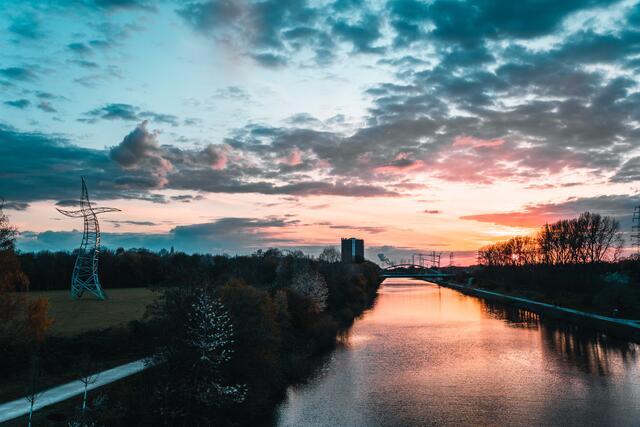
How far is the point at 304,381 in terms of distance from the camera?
104 ft

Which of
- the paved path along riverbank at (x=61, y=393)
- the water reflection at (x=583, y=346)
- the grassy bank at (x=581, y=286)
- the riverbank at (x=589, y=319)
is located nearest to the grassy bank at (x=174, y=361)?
the paved path along riverbank at (x=61, y=393)

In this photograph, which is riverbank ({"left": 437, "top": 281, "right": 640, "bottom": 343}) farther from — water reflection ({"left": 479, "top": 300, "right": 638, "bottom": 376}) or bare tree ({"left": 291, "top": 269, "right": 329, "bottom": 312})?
bare tree ({"left": 291, "top": 269, "right": 329, "bottom": 312})

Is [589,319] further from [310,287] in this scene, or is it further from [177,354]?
[177,354]

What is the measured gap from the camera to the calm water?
2477 cm

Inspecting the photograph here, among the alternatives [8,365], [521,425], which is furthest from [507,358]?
[8,365]

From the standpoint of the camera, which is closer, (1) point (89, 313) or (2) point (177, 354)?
(2) point (177, 354)

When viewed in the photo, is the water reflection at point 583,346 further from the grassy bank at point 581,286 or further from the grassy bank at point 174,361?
the grassy bank at point 174,361

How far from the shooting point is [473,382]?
31.4 m

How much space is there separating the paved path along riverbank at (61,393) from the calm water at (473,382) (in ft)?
27.2

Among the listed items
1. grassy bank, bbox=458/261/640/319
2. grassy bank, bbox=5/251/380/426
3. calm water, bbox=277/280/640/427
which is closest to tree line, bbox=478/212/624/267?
grassy bank, bbox=458/261/640/319

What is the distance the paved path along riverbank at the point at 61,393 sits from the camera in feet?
63.6

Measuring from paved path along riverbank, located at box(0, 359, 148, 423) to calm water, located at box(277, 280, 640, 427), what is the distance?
8.29 metres

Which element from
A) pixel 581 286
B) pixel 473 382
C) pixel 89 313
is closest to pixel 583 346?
pixel 473 382

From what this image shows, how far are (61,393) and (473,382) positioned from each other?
23.1m
